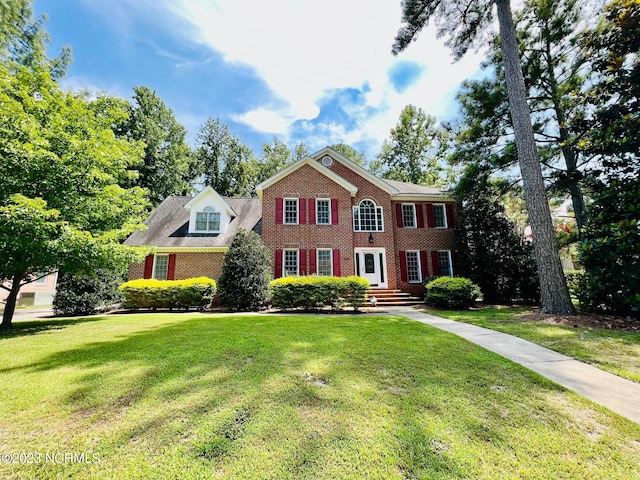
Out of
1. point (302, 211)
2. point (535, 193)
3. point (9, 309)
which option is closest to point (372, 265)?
point (302, 211)

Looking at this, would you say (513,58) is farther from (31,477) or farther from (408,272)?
(31,477)

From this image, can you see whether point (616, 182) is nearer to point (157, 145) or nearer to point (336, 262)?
point (336, 262)

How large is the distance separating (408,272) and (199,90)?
47.2ft

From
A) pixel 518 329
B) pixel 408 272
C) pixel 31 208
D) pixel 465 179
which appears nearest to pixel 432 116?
pixel 465 179

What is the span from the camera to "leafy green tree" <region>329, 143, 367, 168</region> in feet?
104

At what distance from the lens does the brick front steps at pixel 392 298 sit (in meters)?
13.1

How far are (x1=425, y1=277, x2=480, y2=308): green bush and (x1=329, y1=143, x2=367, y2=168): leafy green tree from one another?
77.0ft

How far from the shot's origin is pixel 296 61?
35.2 ft

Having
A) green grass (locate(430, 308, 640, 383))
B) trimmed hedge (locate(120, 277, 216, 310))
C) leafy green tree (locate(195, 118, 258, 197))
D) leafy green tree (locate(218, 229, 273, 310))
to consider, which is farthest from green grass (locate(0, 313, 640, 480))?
leafy green tree (locate(195, 118, 258, 197))

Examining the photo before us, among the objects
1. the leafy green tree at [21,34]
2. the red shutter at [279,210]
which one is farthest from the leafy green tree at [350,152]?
the leafy green tree at [21,34]

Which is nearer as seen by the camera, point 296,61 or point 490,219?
point 296,61

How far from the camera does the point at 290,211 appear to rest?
48.0ft

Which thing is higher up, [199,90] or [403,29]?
[403,29]

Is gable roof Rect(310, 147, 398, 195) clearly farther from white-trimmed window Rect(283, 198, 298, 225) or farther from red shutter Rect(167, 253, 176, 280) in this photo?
red shutter Rect(167, 253, 176, 280)
